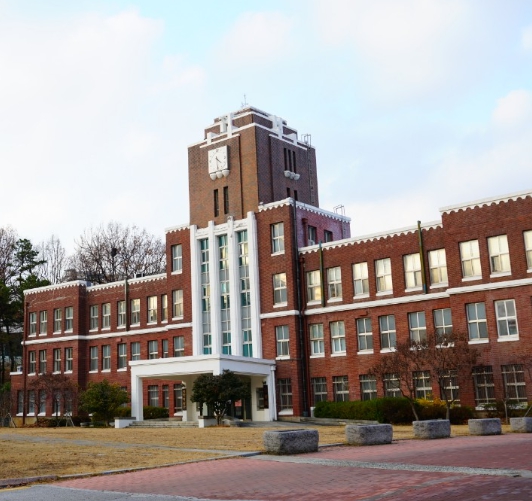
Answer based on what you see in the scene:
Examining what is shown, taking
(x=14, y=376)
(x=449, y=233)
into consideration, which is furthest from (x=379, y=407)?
(x=14, y=376)

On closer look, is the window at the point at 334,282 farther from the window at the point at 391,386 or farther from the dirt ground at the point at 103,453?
the dirt ground at the point at 103,453

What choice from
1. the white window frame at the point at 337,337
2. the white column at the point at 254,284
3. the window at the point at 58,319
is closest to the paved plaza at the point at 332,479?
the white window frame at the point at 337,337

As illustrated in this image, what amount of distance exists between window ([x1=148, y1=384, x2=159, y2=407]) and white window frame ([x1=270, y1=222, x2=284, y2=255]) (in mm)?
13267

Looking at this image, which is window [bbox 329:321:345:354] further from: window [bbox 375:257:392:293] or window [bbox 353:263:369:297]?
window [bbox 375:257:392:293]

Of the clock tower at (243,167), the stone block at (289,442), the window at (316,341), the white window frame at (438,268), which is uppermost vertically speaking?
the clock tower at (243,167)

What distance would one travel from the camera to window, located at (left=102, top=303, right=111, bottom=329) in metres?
54.0

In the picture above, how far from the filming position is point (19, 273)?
66.8 meters

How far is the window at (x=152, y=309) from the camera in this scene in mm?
51178

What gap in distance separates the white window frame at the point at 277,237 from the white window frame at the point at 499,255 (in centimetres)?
1292

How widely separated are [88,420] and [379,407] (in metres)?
21.8

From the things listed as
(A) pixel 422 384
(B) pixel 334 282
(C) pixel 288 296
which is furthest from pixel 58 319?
(A) pixel 422 384

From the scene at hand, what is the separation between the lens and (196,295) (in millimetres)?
46656

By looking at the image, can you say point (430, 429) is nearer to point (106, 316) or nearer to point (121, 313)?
point (121, 313)

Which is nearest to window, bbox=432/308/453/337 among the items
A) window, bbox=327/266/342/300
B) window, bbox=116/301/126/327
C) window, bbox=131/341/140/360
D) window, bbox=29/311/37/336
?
window, bbox=327/266/342/300
